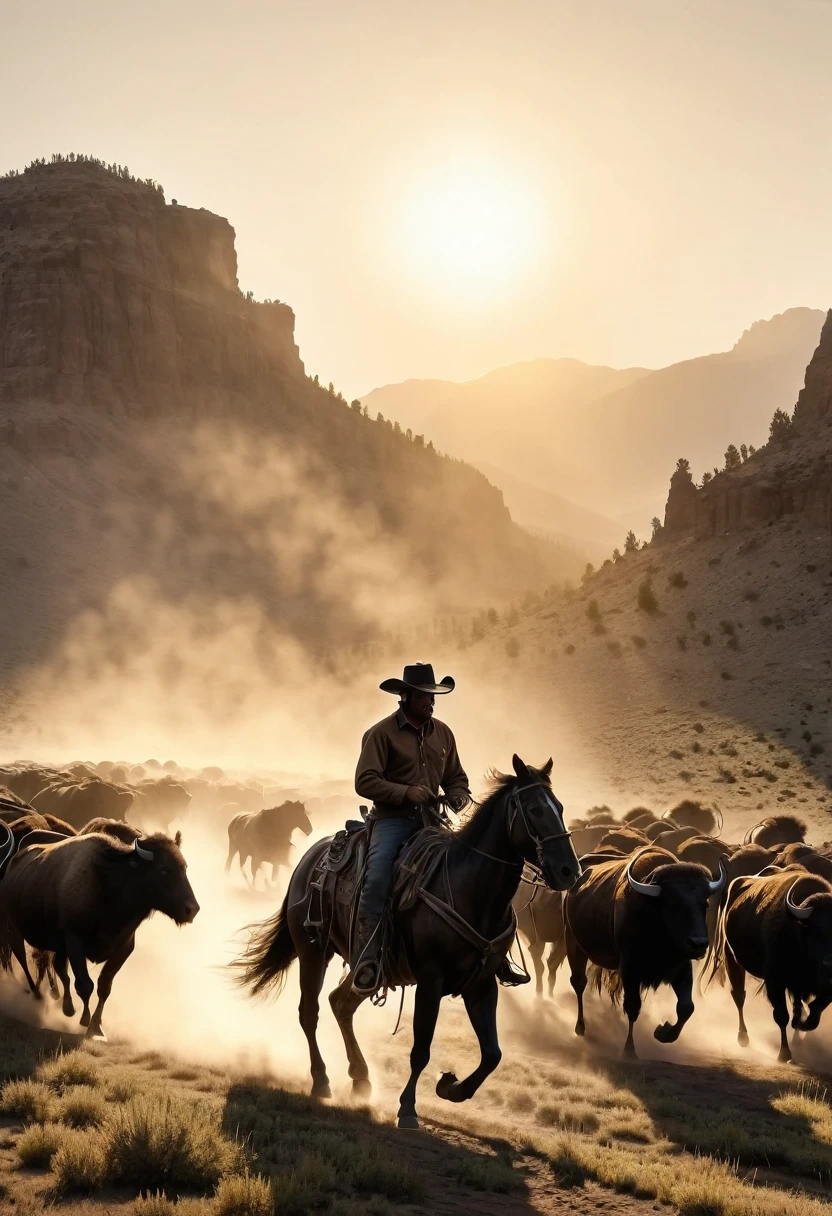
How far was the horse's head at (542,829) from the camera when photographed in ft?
29.7

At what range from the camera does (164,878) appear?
1360 cm

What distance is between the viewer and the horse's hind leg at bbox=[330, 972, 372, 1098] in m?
11.3

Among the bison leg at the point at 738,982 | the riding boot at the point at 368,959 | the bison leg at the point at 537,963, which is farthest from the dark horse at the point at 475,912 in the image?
the bison leg at the point at 537,963

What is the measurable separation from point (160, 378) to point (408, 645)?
5769 centimetres

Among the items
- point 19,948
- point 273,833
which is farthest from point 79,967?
point 273,833

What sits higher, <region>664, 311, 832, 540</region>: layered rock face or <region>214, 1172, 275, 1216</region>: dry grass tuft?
<region>664, 311, 832, 540</region>: layered rock face

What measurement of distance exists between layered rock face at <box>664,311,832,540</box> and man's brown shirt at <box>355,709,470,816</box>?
180 feet

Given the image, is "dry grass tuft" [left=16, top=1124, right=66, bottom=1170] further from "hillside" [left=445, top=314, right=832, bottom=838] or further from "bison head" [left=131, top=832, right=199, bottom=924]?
"hillside" [left=445, top=314, right=832, bottom=838]

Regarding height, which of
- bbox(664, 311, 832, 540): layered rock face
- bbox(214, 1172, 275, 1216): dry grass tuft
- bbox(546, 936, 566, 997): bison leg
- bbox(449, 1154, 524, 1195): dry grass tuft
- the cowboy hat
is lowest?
bbox(214, 1172, 275, 1216): dry grass tuft

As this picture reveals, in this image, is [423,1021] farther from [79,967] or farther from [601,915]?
[601,915]

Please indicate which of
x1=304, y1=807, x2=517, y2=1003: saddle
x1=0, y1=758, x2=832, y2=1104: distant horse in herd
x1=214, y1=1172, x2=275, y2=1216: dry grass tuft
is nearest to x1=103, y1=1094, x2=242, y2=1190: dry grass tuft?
x1=214, y1=1172, x2=275, y2=1216: dry grass tuft

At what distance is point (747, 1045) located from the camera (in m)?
16.4

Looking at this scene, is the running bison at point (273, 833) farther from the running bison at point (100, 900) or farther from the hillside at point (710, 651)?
the hillside at point (710, 651)

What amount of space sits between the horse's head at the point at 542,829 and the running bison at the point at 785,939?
18.4 ft
